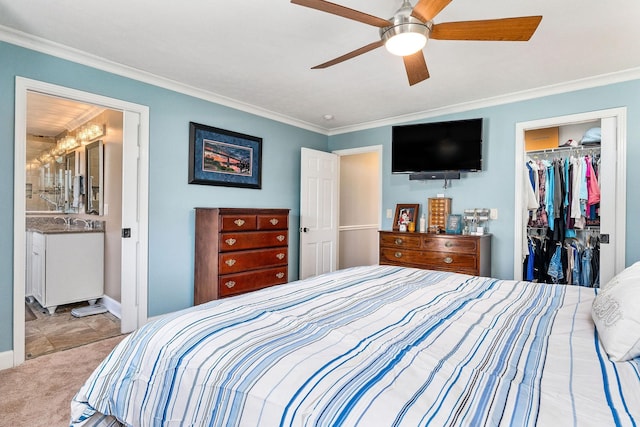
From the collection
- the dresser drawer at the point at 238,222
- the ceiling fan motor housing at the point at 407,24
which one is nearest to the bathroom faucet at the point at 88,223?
the dresser drawer at the point at 238,222

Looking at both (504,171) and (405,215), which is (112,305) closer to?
(405,215)

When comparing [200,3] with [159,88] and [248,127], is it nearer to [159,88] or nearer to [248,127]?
[159,88]

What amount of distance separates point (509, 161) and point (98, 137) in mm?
4736

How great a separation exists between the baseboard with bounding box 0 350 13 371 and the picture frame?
401 cm

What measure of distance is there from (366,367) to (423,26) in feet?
5.49

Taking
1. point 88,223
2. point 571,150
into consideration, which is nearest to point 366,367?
point 571,150

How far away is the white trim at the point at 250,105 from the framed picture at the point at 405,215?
3.62 feet

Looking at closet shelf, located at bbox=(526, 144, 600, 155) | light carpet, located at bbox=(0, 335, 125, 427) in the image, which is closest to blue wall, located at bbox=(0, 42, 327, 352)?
light carpet, located at bbox=(0, 335, 125, 427)

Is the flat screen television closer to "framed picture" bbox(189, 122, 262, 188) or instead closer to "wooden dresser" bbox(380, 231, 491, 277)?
"wooden dresser" bbox(380, 231, 491, 277)

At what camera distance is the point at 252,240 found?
340cm

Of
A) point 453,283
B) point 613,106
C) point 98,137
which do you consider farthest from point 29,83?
point 613,106

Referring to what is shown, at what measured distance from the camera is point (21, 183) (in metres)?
2.43

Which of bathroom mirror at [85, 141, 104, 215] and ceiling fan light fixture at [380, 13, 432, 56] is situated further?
bathroom mirror at [85, 141, 104, 215]

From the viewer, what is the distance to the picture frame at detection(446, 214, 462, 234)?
151 inches
